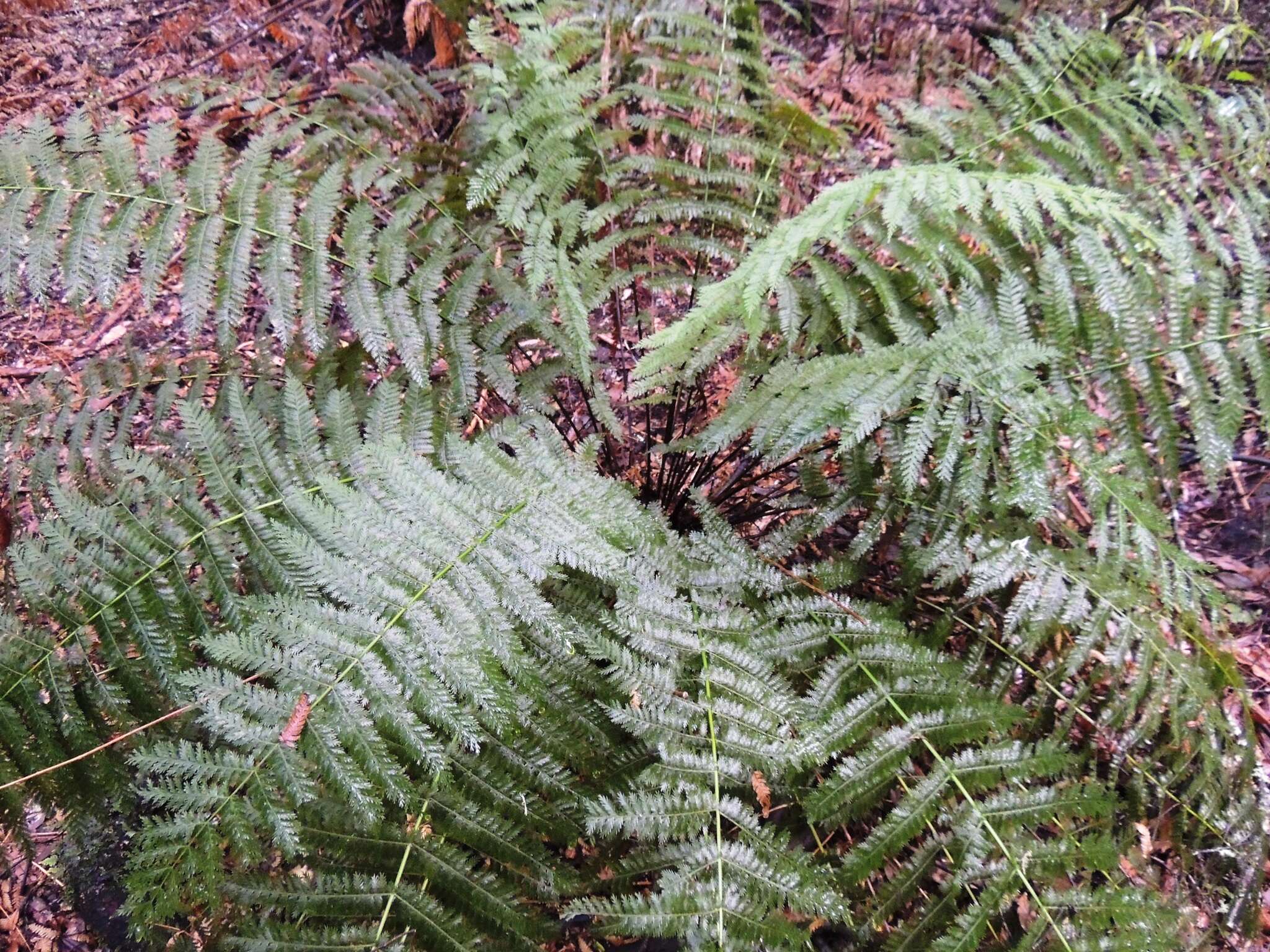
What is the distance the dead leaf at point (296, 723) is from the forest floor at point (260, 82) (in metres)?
1.81

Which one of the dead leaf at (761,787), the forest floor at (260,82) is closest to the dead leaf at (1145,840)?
the forest floor at (260,82)

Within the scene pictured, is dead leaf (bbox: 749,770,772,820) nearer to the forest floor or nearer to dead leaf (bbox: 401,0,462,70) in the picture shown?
the forest floor

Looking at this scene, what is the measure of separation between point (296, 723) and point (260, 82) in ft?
6.53

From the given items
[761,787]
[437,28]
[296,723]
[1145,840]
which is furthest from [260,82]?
[1145,840]

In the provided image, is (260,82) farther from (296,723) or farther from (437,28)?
(296,723)

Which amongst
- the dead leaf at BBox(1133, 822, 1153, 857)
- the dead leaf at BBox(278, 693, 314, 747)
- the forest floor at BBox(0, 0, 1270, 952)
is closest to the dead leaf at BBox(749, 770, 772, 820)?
the dead leaf at BBox(278, 693, 314, 747)

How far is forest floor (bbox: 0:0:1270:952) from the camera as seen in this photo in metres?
2.31

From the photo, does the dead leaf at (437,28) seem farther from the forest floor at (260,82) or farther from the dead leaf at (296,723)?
the dead leaf at (296,723)

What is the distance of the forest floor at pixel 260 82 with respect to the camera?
91.1 inches

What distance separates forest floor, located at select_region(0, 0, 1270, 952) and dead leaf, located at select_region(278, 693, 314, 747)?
5.93ft

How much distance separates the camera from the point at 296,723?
3.65ft

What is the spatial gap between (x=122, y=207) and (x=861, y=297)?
188cm

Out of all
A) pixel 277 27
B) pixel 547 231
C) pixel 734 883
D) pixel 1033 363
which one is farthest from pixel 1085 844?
pixel 277 27

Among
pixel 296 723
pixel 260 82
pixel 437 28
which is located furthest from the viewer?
pixel 437 28
